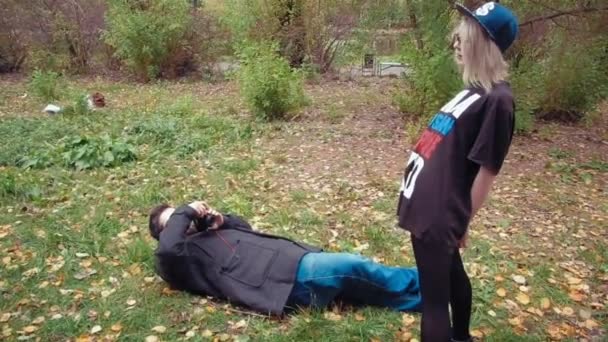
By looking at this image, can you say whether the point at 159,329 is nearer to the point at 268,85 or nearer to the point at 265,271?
the point at 265,271

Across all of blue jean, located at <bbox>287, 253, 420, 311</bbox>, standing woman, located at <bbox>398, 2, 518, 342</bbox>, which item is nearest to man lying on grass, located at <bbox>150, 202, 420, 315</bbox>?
blue jean, located at <bbox>287, 253, 420, 311</bbox>

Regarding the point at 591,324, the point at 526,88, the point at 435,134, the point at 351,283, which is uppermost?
the point at 435,134

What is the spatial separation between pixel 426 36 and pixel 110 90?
8.05 m

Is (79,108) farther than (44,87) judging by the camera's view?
No

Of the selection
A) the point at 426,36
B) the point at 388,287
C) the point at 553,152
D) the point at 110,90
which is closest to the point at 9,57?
the point at 110,90

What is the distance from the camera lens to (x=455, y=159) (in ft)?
6.46

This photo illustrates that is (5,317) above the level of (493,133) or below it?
below

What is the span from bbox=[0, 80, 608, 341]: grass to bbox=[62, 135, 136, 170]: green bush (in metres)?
0.13

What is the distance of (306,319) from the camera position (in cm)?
297

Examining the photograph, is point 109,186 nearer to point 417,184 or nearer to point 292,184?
point 292,184

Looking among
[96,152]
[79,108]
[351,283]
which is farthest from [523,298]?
[79,108]

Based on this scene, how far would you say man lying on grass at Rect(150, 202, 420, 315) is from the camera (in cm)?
301

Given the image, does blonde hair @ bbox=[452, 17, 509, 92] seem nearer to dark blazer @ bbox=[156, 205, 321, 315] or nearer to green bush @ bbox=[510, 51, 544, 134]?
dark blazer @ bbox=[156, 205, 321, 315]

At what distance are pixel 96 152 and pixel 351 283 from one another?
430cm
